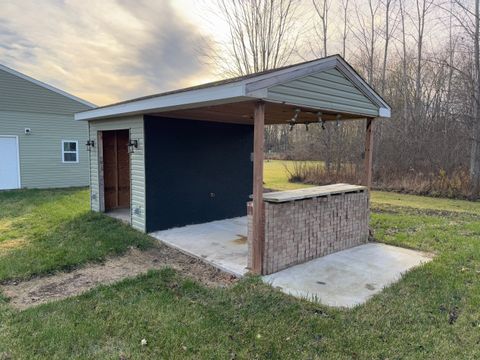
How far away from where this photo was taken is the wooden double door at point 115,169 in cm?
783

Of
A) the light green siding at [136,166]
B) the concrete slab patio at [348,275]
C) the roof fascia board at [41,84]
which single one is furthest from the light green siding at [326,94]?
the roof fascia board at [41,84]

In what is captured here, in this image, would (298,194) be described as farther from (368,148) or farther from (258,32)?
(258,32)

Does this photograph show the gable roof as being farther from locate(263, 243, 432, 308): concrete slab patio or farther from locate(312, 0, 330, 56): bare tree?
locate(312, 0, 330, 56): bare tree

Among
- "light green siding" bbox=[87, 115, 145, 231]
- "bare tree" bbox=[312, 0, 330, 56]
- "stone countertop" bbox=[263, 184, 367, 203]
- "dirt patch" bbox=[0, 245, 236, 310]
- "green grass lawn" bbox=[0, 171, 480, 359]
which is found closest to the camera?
"green grass lawn" bbox=[0, 171, 480, 359]

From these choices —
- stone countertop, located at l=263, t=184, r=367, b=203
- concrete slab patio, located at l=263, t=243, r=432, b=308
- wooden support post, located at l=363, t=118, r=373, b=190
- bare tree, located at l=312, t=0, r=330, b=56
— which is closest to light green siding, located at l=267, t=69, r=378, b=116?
wooden support post, located at l=363, t=118, r=373, b=190

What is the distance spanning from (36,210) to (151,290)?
6.07m

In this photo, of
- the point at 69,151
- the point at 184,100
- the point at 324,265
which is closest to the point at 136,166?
the point at 184,100

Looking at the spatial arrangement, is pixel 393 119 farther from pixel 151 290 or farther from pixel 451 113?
pixel 151 290

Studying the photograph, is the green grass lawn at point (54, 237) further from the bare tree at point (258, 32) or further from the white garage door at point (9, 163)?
the bare tree at point (258, 32)

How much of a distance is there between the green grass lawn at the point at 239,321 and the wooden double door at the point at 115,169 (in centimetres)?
341

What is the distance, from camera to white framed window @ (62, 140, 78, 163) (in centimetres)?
1290

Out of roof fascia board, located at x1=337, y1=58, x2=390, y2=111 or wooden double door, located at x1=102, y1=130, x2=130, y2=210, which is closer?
roof fascia board, located at x1=337, y1=58, x2=390, y2=111

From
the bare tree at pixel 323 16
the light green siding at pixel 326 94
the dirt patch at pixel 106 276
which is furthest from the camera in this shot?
the bare tree at pixel 323 16

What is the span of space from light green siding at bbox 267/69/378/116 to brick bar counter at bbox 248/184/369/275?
122cm
